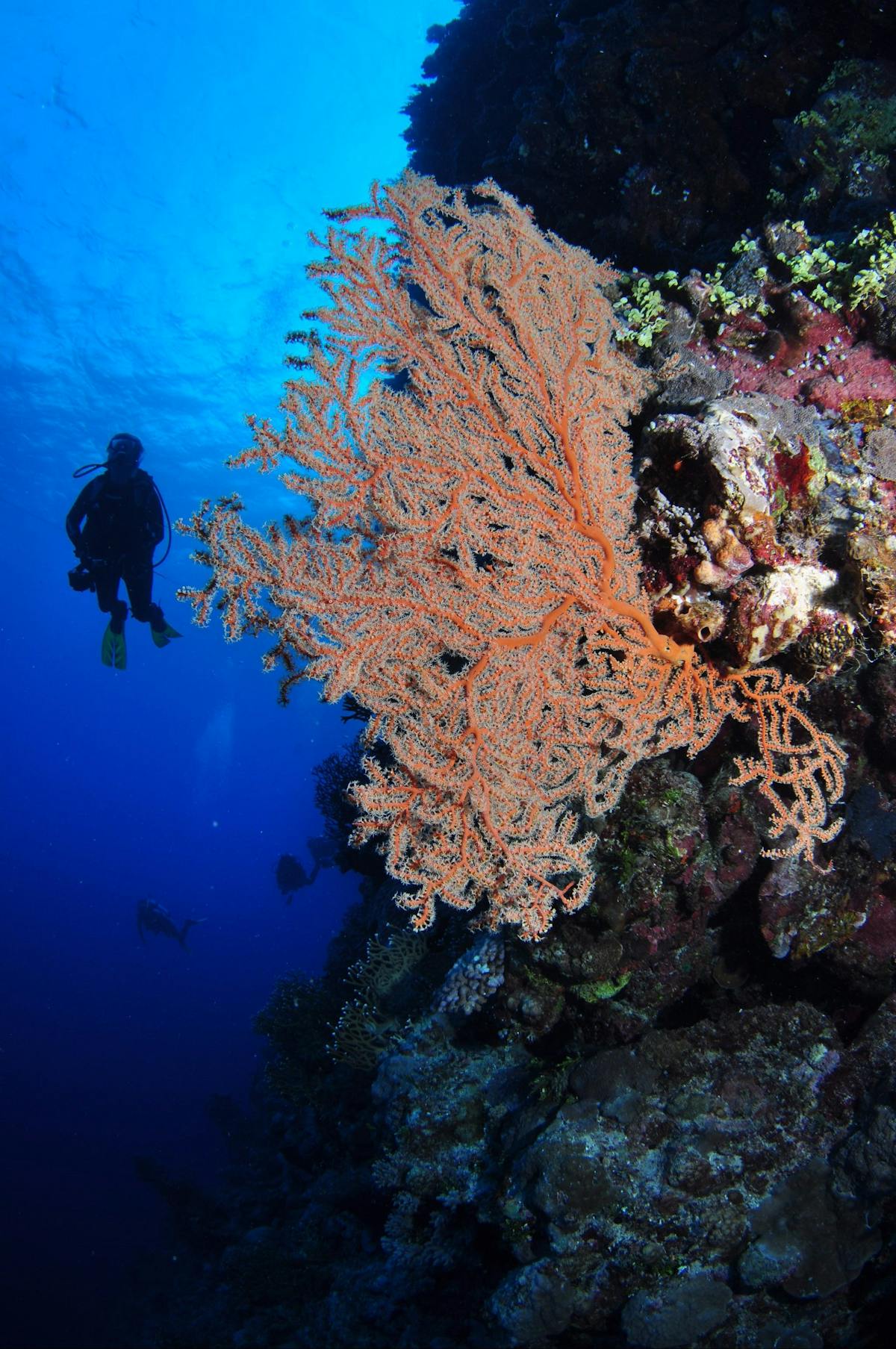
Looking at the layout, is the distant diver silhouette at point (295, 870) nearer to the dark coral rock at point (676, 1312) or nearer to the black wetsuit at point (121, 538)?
the black wetsuit at point (121, 538)

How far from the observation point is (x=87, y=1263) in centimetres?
1788

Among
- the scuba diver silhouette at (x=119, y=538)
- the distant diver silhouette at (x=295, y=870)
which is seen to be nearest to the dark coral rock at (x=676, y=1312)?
the scuba diver silhouette at (x=119, y=538)

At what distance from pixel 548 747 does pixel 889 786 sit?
2176mm

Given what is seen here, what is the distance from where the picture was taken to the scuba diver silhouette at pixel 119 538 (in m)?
10.0

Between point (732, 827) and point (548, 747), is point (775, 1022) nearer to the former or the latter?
point (732, 827)

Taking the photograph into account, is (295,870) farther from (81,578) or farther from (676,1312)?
(676,1312)

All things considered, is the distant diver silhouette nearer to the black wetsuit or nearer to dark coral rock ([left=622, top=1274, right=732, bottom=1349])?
the black wetsuit

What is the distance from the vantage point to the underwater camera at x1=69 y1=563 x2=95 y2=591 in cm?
973

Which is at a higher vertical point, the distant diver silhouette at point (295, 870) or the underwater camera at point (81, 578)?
the distant diver silhouette at point (295, 870)

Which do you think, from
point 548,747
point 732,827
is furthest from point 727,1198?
point 548,747

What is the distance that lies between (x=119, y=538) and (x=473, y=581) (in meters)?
9.44

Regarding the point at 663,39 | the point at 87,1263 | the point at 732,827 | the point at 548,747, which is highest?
the point at 663,39

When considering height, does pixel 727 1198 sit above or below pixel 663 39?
below

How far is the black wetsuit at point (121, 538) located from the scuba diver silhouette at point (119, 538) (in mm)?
12
